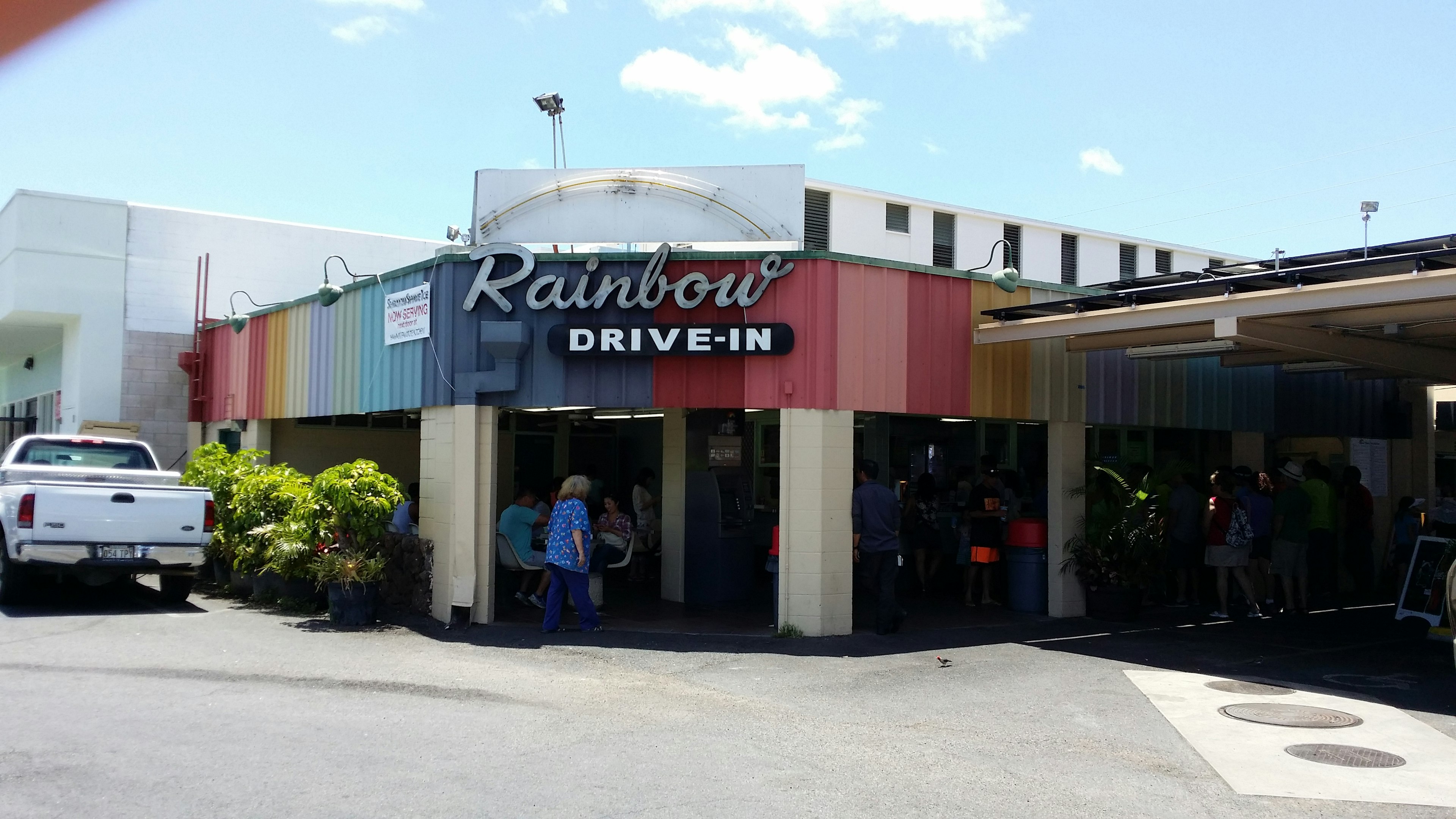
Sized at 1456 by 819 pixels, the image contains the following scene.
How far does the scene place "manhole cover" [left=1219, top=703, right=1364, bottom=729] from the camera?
25.1 feet

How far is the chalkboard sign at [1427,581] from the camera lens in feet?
39.2

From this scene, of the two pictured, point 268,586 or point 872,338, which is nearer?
point 872,338

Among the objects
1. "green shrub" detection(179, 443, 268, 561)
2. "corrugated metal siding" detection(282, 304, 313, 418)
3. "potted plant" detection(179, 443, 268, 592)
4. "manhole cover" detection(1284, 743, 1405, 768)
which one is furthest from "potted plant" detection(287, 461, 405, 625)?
"manhole cover" detection(1284, 743, 1405, 768)

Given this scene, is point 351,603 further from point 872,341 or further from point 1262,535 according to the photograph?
point 1262,535

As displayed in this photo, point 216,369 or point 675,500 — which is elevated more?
point 216,369

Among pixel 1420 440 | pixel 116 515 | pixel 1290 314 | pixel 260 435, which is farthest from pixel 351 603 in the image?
pixel 1420 440

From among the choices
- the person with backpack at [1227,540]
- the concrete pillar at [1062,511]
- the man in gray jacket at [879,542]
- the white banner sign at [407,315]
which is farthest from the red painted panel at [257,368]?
the person with backpack at [1227,540]

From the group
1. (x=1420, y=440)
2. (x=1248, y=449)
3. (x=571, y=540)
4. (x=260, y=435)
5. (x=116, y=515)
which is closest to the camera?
(x=571, y=540)

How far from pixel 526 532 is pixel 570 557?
1.70 m

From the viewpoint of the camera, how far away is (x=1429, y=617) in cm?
1188

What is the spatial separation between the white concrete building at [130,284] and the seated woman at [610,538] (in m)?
10.4

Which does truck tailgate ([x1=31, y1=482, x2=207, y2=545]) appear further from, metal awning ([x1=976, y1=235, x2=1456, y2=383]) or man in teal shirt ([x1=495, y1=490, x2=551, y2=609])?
metal awning ([x1=976, y1=235, x2=1456, y2=383])

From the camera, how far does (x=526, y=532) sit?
12461 millimetres

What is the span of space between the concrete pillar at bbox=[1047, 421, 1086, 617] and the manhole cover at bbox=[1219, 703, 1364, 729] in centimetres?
461
